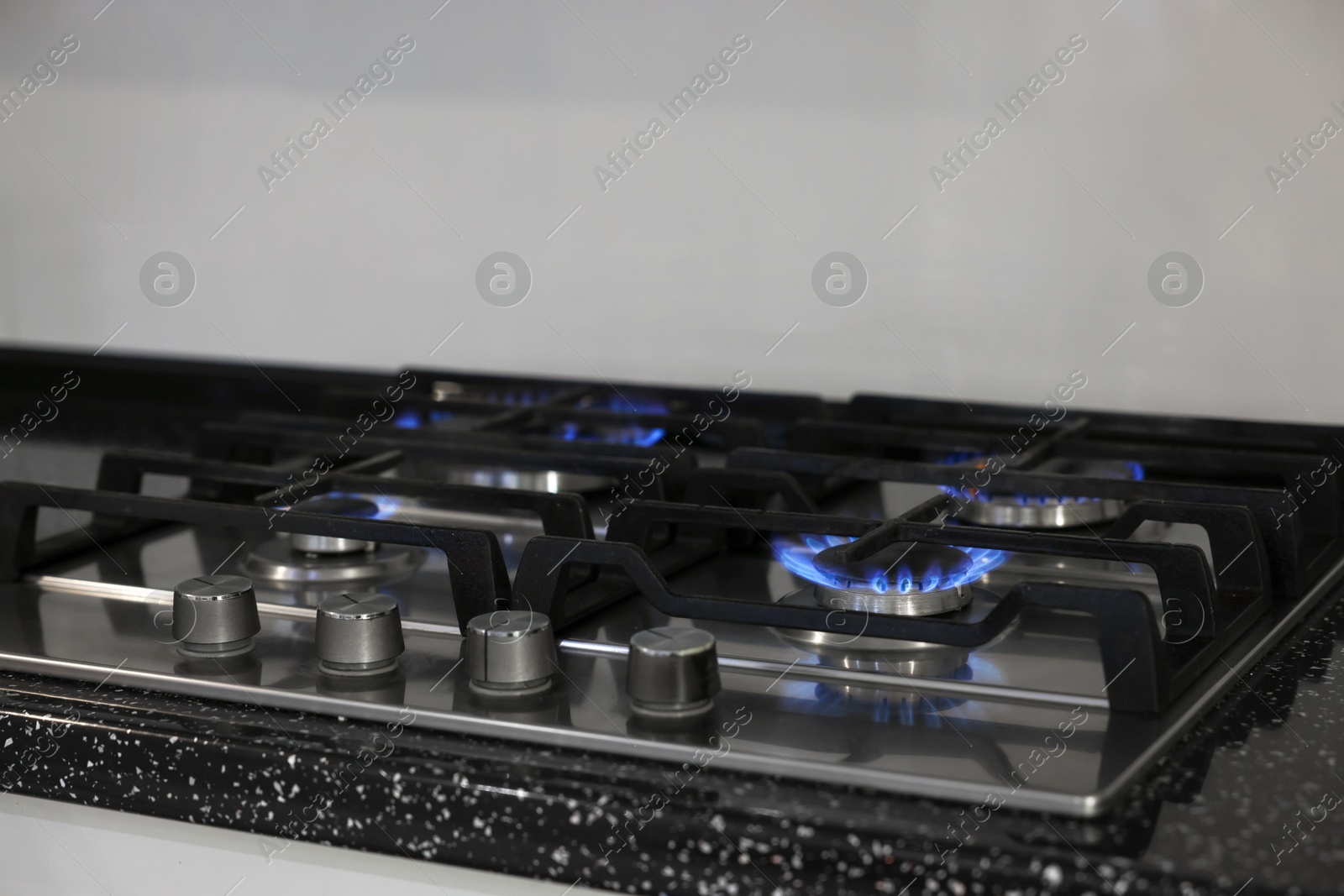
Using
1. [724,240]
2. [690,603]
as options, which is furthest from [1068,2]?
[690,603]

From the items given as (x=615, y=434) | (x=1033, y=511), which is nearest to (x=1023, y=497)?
(x=1033, y=511)

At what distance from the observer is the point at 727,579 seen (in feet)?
2.98

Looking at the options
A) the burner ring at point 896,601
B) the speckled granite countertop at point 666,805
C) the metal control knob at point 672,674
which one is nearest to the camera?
the speckled granite countertop at point 666,805

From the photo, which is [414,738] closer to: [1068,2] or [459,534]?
[459,534]

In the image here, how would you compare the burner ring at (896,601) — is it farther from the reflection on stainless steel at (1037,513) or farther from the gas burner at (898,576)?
the reflection on stainless steel at (1037,513)

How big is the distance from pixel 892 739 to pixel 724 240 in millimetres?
740

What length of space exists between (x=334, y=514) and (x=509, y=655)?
299 mm

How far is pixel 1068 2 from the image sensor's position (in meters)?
1.11

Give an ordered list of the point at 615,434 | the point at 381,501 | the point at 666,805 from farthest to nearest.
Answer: the point at 615,434, the point at 381,501, the point at 666,805

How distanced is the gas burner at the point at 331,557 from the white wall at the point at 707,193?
0.43m

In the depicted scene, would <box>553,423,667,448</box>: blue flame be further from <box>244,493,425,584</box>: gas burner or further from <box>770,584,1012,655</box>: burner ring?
<box>770,584,1012,655</box>: burner ring

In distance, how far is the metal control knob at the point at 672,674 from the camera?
0.64 m

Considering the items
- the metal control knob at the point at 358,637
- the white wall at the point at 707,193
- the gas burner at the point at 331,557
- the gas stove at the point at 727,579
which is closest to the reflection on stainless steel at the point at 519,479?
the gas stove at the point at 727,579

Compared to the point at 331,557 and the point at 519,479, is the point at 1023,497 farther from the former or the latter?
the point at 331,557
